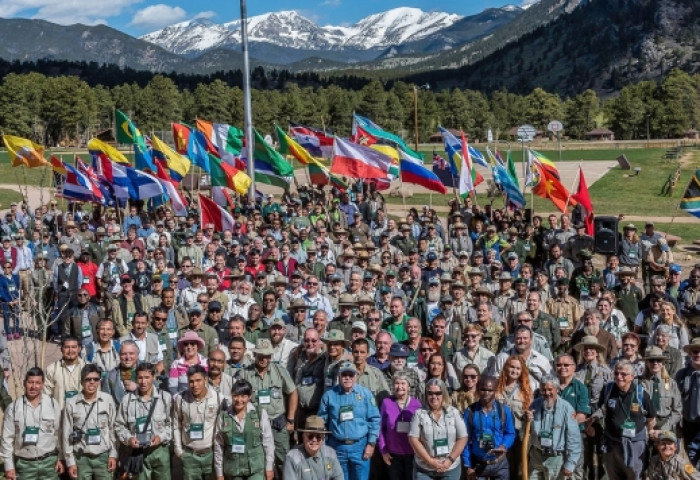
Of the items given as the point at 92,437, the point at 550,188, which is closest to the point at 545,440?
the point at 92,437

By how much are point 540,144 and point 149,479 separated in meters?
99.7

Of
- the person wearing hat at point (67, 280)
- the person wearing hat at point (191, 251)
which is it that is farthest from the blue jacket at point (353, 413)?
the person wearing hat at point (191, 251)

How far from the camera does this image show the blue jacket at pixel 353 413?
8016 mm

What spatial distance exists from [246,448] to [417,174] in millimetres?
12730

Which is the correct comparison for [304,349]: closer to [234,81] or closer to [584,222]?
[584,222]

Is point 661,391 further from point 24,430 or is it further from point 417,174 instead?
point 417,174

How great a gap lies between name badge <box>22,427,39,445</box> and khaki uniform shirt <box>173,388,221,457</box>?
4.28ft

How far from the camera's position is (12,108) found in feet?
293

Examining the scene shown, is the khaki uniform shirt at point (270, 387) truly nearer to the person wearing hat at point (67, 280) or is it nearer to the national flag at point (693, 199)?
the person wearing hat at point (67, 280)

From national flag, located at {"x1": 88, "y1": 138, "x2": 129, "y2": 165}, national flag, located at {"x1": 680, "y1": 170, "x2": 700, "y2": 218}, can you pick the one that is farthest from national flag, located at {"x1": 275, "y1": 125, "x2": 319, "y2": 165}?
national flag, located at {"x1": 680, "y1": 170, "x2": 700, "y2": 218}

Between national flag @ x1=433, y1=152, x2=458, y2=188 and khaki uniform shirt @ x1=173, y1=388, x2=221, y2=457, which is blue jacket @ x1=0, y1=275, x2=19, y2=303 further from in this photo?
national flag @ x1=433, y1=152, x2=458, y2=188

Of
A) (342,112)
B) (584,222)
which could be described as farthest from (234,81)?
(584,222)

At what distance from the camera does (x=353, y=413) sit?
8.01 m

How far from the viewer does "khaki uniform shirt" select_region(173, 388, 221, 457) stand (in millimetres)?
7926
